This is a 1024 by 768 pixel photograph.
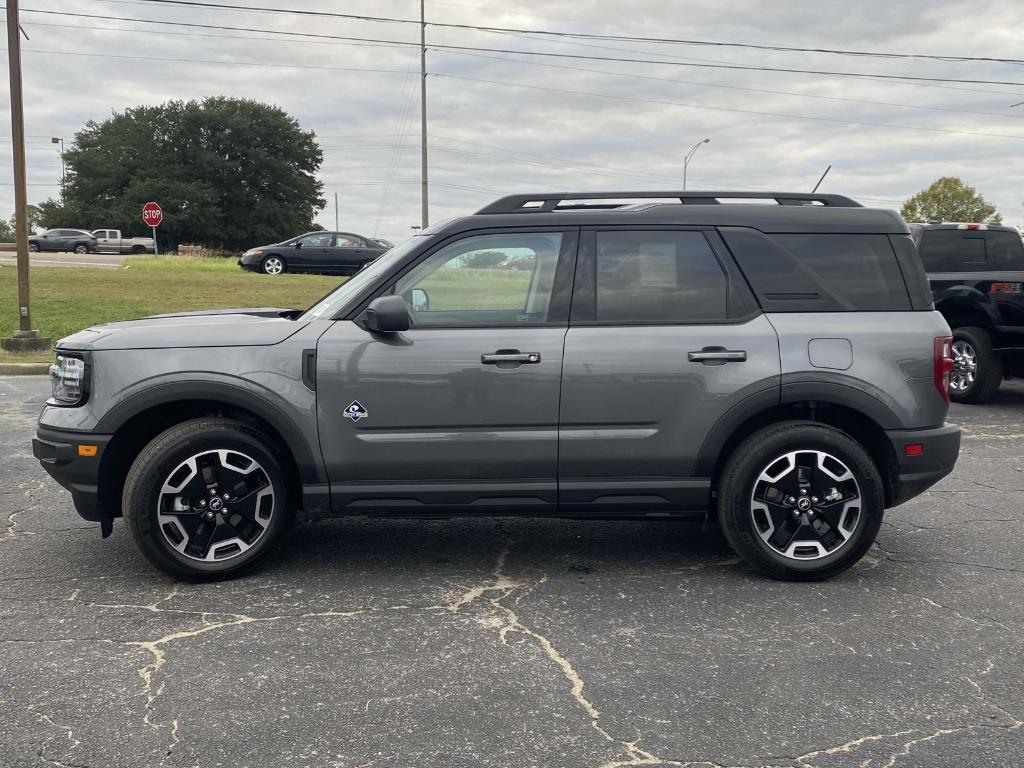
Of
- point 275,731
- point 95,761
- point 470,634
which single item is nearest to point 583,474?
point 470,634

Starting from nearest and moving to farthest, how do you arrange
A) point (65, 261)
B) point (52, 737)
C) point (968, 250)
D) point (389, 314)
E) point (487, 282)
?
1. point (52, 737)
2. point (389, 314)
3. point (487, 282)
4. point (968, 250)
5. point (65, 261)

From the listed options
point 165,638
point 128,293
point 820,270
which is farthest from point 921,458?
point 128,293

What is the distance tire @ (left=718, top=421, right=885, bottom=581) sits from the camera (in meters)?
4.53

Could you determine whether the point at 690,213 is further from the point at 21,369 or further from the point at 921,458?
the point at 21,369

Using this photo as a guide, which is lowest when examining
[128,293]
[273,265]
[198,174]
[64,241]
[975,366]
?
[975,366]

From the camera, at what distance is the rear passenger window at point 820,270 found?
466 cm

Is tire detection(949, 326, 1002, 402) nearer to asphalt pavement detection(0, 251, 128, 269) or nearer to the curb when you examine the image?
the curb

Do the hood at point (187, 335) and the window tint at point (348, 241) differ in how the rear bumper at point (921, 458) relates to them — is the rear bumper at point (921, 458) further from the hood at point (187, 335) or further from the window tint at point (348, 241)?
the window tint at point (348, 241)

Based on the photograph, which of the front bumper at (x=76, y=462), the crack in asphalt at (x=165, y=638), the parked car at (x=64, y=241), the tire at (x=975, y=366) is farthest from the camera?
the parked car at (x=64, y=241)

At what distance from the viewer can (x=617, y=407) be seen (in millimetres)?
4492

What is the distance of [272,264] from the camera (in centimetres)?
2781

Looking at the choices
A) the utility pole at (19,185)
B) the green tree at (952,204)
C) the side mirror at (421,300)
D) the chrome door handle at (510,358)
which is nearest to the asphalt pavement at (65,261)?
the utility pole at (19,185)

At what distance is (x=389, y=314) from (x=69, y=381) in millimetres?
1603

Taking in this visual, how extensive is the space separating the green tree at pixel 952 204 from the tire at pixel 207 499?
311ft
